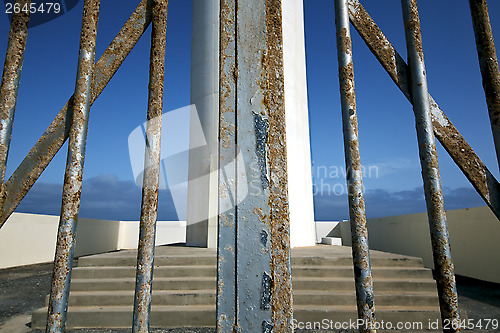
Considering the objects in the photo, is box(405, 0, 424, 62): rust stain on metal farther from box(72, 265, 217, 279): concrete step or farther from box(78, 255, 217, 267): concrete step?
box(78, 255, 217, 267): concrete step

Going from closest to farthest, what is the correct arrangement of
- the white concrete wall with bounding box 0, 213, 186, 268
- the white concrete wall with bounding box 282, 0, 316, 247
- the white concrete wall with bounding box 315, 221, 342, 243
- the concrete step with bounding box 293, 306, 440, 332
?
1. the concrete step with bounding box 293, 306, 440, 332
2. the white concrete wall with bounding box 282, 0, 316, 247
3. the white concrete wall with bounding box 0, 213, 186, 268
4. the white concrete wall with bounding box 315, 221, 342, 243

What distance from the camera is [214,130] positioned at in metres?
6.14

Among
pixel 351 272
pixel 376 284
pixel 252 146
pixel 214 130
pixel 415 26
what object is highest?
pixel 214 130

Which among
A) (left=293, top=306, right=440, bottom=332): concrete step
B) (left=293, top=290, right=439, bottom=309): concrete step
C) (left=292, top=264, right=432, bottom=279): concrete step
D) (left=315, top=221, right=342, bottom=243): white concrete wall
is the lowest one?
(left=293, top=306, right=440, bottom=332): concrete step

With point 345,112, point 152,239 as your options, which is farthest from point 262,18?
point 152,239

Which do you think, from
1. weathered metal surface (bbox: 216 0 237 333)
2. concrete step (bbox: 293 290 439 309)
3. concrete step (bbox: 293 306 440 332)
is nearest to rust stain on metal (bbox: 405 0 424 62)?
weathered metal surface (bbox: 216 0 237 333)

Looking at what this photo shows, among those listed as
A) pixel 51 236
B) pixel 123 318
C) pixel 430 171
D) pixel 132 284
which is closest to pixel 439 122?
pixel 430 171

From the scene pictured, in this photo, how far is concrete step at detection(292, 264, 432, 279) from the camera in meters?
3.94

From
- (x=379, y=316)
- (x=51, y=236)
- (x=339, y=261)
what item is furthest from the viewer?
(x=51, y=236)

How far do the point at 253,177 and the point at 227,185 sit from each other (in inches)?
3.6

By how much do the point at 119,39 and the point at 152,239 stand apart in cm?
75

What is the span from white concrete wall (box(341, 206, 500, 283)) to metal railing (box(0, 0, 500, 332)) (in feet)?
20.0

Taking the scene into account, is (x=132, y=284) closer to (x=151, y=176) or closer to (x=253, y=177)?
(x=151, y=176)

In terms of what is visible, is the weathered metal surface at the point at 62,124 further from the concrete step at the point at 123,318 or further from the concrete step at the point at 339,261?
the concrete step at the point at 339,261
